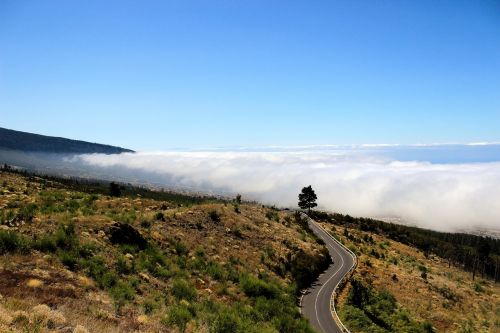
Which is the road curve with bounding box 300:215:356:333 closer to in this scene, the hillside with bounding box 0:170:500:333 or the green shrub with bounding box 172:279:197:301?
the hillside with bounding box 0:170:500:333

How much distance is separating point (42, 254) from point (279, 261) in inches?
1090

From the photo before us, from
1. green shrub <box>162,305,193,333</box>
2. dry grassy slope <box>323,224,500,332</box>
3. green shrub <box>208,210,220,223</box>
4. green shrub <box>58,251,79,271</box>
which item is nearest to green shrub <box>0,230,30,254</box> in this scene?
green shrub <box>58,251,79,271</box>

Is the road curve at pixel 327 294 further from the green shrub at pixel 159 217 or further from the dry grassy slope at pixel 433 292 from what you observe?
the green shrub at pixel 159 217

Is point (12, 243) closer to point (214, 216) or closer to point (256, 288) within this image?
point (256, 288)

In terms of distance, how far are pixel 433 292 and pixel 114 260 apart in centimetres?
4388

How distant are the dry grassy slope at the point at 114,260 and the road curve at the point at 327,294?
3.50 meters

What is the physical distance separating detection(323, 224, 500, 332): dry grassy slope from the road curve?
1.74 m

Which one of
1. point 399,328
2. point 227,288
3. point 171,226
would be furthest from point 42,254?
point 399,328

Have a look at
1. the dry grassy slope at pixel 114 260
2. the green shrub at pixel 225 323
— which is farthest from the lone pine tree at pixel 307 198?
the green shrub at pixel 225 323

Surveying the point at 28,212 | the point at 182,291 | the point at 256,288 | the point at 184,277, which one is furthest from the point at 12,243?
the point at 256,288

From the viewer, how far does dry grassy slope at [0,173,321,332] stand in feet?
47.3

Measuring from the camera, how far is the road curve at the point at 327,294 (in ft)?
111

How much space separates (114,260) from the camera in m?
23.7

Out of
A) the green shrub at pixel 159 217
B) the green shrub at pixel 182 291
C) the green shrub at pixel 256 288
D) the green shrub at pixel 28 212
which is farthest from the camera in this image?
the green shrub at pixel 159 217
